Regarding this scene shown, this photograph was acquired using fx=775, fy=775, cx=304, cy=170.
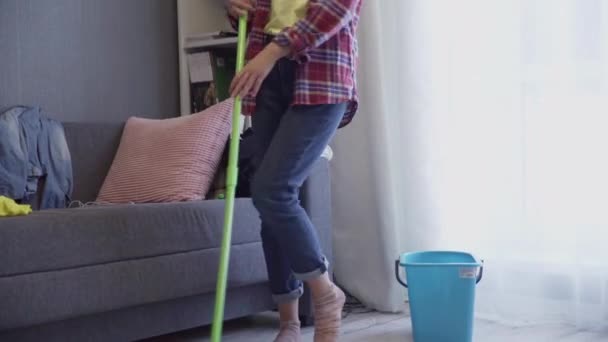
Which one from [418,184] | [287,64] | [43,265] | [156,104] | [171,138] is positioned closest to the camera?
[43,265]

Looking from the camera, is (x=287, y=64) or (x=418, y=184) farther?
(x=418, y=184)

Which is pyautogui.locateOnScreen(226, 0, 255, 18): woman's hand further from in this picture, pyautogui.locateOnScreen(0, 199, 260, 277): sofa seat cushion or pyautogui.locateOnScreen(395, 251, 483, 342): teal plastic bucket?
pyautogui.locateOnScreen(395, 251, 483, 342): teal plastic bucket

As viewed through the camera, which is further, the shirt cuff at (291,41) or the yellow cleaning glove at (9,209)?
the yellow cleaning glove at (9,209)

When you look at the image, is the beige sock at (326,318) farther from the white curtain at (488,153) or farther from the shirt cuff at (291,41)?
the white curtain at (488,153)

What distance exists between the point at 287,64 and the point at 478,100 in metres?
0.98

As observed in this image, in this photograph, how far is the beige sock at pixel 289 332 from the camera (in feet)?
6.89

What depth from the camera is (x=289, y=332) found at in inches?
83.2

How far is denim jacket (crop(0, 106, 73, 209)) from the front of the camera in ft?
7.77

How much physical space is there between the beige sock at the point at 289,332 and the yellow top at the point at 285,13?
2.59 feet

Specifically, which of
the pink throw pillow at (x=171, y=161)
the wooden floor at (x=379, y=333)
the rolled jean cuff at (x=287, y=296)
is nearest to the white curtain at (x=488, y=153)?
the wooden floor at (x=379, y=333)

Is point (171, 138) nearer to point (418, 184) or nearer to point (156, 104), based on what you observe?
point (156, 104)

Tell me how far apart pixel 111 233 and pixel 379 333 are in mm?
963

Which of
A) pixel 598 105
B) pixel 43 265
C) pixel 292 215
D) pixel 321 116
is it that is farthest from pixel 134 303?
pixel 598 105

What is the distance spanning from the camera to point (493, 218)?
8.77 feet
